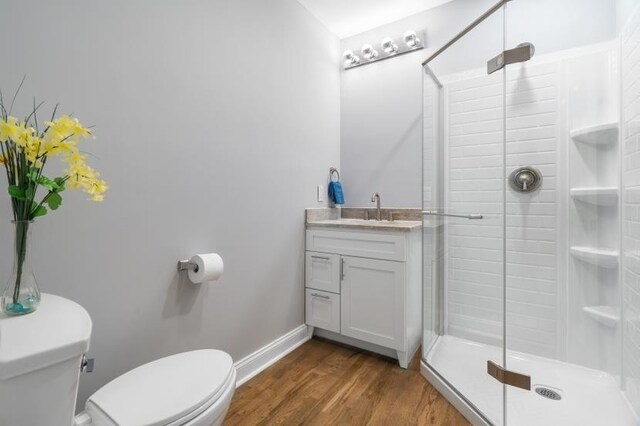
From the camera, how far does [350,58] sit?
2602mm

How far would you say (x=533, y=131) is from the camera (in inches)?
71.5

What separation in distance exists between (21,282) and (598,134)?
8.14ft

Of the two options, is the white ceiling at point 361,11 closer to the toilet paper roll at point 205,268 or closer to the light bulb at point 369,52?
the light bulb at point 369,52

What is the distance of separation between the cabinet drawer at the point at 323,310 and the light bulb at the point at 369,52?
1893 millimetres

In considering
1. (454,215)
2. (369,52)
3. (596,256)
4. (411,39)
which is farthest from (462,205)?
(369,52)

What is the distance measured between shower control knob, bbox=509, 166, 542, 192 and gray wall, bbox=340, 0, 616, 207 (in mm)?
643

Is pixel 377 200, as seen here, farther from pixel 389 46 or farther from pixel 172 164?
pixel 172 164

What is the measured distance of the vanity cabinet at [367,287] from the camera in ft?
6.12

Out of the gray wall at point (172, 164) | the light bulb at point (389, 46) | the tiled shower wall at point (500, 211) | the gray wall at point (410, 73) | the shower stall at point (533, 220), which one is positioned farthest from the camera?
the light bulb at point (389, 46)

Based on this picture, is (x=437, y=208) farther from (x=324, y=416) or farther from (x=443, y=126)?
(x=324, y=416)

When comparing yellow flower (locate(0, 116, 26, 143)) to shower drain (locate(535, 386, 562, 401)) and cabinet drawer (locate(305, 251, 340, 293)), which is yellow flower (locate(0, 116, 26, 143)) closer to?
cabinet drawer (locate(305, 251, 340, 293))

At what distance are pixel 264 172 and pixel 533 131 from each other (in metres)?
1.61

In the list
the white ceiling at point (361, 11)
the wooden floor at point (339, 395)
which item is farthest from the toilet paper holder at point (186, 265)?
the white ceiling at point (361, 11)

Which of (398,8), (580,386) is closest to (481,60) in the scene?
(398,8)
